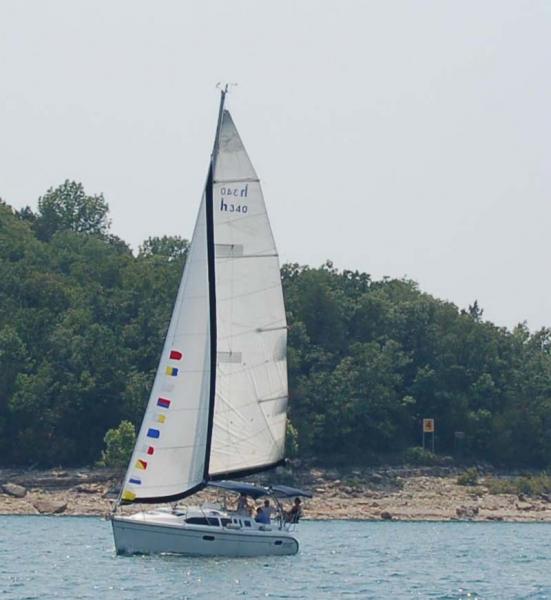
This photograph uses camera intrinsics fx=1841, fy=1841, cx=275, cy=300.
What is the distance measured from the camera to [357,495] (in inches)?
4011

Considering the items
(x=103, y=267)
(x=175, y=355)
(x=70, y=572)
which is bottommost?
(x=70, y=572)

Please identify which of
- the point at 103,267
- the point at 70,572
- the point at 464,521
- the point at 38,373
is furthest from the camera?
the point at 103,267

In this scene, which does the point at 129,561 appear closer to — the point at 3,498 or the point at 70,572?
the point at 70,572

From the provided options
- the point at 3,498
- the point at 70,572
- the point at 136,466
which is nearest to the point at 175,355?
the point at 136,466

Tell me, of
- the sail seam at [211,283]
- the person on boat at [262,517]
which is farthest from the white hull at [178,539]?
the sail seam at [211,283]

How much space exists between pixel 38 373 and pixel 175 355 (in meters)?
52.0

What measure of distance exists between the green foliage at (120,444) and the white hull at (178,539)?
42.3m

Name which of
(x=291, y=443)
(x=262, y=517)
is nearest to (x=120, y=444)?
(x=291, y=443)

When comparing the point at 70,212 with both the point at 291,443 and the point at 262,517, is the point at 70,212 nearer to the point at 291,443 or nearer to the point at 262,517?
the point at 291,443

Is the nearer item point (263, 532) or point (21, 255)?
point (263, 532)

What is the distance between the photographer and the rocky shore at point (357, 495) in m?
93.8

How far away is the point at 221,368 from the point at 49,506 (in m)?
37.5

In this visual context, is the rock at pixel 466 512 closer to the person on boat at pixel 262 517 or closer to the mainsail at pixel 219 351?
the person on boat at pixel 262 517

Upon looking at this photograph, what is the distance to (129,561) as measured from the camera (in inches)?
2130
